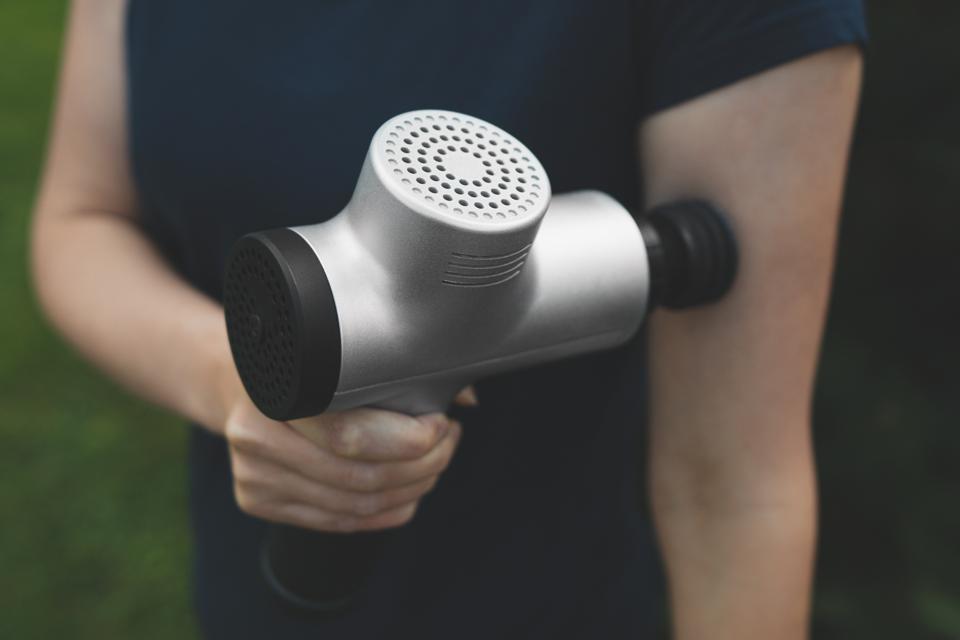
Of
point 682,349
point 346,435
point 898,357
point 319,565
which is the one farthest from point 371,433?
point 898,357

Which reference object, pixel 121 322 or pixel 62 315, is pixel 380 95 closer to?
pixel 121 322

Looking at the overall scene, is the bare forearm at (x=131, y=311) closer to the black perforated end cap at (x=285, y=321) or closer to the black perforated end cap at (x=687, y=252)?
the black perforated end cap at (x=285, y=321)

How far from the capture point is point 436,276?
27.6 inches

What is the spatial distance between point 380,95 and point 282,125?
0.11 metres

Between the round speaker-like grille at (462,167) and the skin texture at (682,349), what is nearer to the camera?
the round speaker-like grille at (462,167)

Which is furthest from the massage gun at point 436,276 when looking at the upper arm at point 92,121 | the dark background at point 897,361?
the dark background at point 897,361

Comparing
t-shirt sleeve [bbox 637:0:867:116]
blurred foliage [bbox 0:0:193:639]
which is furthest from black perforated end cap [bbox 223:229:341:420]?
blurred foliage [bbox 0:0:193:639]

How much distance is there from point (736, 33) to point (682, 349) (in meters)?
0.31

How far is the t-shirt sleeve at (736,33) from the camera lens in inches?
31.2

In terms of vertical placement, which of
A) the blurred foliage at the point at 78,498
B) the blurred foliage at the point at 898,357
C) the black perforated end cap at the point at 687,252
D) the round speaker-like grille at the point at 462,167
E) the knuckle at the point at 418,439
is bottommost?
the blurred foliage at the point at 78,498

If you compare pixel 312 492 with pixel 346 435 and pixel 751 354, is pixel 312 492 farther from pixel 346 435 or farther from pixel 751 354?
pixel 751 354

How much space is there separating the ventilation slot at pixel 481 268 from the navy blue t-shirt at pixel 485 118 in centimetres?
20

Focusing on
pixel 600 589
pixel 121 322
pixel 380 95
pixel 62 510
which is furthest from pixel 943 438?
pixel 62 510

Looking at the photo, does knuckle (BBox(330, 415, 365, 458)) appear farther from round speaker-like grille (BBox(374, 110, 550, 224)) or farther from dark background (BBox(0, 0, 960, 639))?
dark background (BBox(0, 0, 960, 639))
